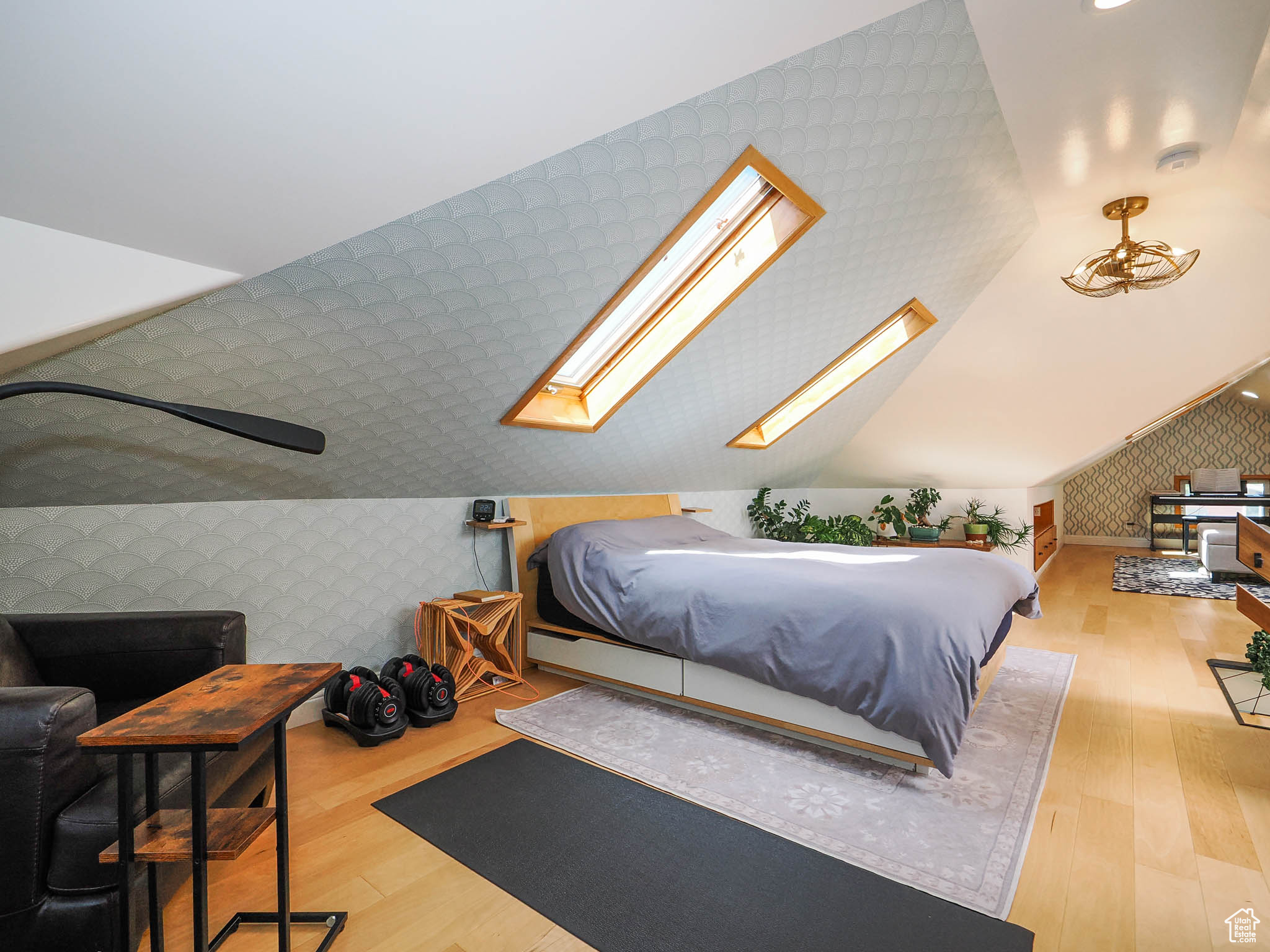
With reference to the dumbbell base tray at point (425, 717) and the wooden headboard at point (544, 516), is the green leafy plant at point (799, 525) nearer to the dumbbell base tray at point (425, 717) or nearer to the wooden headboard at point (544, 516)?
the wooden headboard at point (544, 516)

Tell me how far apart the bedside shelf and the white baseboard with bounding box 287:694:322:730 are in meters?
1.70

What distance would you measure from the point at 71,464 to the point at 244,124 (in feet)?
5.01

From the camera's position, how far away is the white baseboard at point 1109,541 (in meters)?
8.88

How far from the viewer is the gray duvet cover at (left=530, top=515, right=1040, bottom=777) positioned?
218 centimetres

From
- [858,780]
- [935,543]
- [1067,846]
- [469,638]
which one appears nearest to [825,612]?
[858,780]

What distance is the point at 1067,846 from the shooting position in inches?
73.5

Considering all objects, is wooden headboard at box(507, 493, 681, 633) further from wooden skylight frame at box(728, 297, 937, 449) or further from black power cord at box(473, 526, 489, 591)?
wooden skylight frame at box(728, 297, 937, 449)

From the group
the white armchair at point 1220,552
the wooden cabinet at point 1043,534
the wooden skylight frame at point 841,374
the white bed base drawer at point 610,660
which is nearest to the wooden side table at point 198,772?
the white bed base drawer at point 610,660

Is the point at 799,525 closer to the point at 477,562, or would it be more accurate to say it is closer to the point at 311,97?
the point at 477,562

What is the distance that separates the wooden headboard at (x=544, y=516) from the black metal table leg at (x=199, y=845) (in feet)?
7.65

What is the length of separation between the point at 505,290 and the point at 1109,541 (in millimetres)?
10073

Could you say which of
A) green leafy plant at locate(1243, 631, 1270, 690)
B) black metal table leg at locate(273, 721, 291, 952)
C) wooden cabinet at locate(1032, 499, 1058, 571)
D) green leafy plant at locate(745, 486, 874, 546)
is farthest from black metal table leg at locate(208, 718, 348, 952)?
wooden cabinet at locate(1032, 499, 1058, 571)

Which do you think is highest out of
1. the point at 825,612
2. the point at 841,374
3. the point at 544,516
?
the point at 841,374

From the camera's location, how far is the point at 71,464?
83.6 inches
